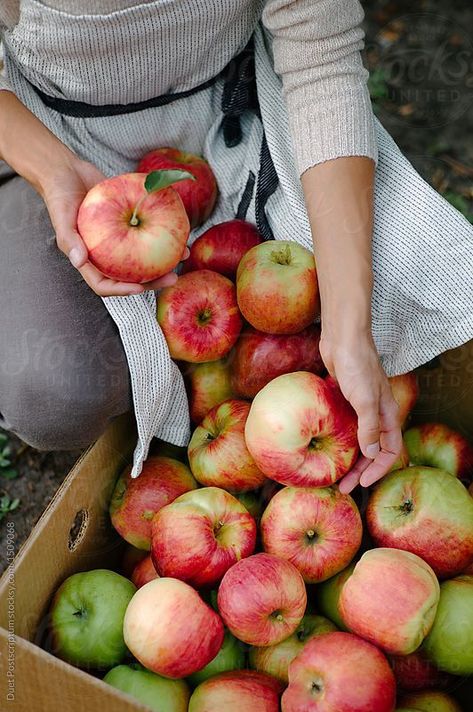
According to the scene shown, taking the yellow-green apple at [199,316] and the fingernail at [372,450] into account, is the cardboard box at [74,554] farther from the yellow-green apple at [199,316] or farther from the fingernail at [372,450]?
the fingernail at [372,450]

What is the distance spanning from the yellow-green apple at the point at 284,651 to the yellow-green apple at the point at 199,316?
41 cm

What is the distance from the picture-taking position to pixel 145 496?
1.05 meters

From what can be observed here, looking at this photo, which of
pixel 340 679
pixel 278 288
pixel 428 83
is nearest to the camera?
pixel 340 679

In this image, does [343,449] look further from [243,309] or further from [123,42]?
[123,42]

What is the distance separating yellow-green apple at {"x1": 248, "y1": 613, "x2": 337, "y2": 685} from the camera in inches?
35.7

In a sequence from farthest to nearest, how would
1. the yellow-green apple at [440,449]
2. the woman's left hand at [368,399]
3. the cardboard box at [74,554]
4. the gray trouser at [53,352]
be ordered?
the yellow-green apple at [440,449]
the gray trouser at [53,352]
the woman's left hand at [368,399]
the cardboard box at [74,554]

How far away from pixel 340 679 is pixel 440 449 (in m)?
0.43

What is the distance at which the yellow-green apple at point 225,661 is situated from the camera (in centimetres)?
93

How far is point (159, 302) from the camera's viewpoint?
1083 millimetres

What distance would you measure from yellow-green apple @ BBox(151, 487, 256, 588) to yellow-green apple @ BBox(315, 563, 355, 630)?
0.12 metres

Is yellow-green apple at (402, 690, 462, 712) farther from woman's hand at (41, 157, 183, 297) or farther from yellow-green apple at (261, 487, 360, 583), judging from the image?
woman's hand at (41, 157, 183, 297)

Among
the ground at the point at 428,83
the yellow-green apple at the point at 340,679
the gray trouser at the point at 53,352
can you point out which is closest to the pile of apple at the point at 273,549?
the yellow-green apple at the point at 340,679

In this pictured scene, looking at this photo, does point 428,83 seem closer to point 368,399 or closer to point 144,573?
point 368,399

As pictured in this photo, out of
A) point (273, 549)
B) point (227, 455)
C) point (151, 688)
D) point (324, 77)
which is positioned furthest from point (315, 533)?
point (324, 77)
